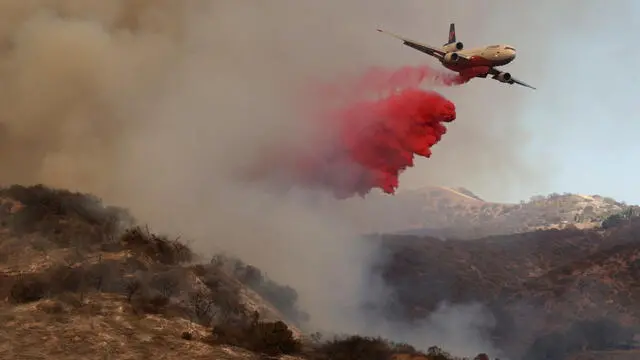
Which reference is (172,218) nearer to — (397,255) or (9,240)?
(9,240)

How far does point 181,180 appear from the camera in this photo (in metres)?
58.1

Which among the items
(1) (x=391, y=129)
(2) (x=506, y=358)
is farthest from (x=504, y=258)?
(1) (x=391, y=129)

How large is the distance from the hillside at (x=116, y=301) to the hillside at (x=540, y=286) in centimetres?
3954

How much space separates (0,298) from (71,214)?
49.6ft

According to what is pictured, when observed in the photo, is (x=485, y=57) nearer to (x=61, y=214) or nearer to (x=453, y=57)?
(x=453, y=57)

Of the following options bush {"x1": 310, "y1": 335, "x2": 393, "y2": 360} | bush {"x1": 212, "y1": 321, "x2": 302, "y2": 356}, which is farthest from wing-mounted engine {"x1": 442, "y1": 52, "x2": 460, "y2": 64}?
bush {"x1": 212, "y1": 321, "x2": 302, "y2": 356}

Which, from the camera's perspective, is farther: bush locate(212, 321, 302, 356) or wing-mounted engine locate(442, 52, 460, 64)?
wing-mounted engine locate(442, 52, 460, 64)

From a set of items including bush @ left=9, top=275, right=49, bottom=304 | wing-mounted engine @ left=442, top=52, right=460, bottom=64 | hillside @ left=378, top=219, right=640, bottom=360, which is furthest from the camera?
hillside @ left=378, top=219, right=640, bottom=360

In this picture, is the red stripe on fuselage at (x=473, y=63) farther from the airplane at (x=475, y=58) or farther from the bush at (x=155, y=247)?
the bush at (x=155, y=247)

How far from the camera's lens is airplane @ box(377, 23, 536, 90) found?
42.9 metres

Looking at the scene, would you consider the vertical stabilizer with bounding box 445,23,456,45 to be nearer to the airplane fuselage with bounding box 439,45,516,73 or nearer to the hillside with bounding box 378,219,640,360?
the airplane fuselage with bounding box 439,45,516,73

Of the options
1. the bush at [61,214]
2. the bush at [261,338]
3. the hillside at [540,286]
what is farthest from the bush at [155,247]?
the hillside at [540,286]

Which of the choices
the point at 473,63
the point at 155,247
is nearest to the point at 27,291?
the point at 155,247

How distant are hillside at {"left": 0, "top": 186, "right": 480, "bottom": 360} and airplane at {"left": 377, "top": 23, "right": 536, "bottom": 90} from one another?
23324mm
